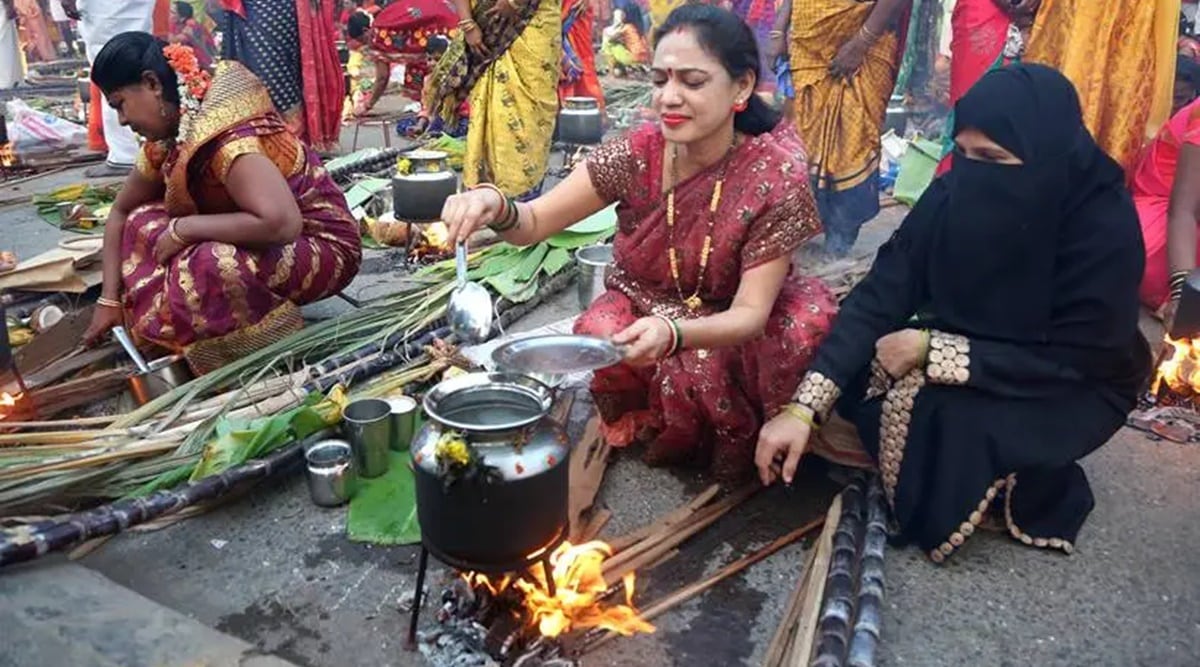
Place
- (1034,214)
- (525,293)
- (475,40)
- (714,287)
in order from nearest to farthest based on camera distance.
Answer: (1034,214) → (714,287) → (525,293) → (475,40)

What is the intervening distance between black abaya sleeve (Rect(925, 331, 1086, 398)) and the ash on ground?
1.23 m

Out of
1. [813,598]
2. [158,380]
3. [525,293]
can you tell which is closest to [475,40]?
[525,293]

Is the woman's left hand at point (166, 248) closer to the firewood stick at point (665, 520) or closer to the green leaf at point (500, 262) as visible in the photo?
the green leaf at point (500, 262)

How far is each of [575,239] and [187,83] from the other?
2118 mm

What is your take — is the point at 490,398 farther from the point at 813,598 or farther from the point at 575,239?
the point at 575,239

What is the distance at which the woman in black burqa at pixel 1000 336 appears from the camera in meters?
2.23

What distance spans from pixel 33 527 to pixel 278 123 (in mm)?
1761

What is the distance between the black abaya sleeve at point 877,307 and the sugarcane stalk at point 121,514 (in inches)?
63.6

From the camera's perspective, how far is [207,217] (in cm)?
333

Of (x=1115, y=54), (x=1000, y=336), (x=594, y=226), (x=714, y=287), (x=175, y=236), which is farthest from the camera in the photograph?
(x=594, y=226)

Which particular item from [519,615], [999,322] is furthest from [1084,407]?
[519,615]

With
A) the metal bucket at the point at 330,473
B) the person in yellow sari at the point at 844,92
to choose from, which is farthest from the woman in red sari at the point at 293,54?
the metal bucket at the point at 330,473

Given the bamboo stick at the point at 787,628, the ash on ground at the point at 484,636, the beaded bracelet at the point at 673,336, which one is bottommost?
the bamboo stick at the point at 787,628

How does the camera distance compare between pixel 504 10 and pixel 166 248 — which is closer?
pixel 166 248
